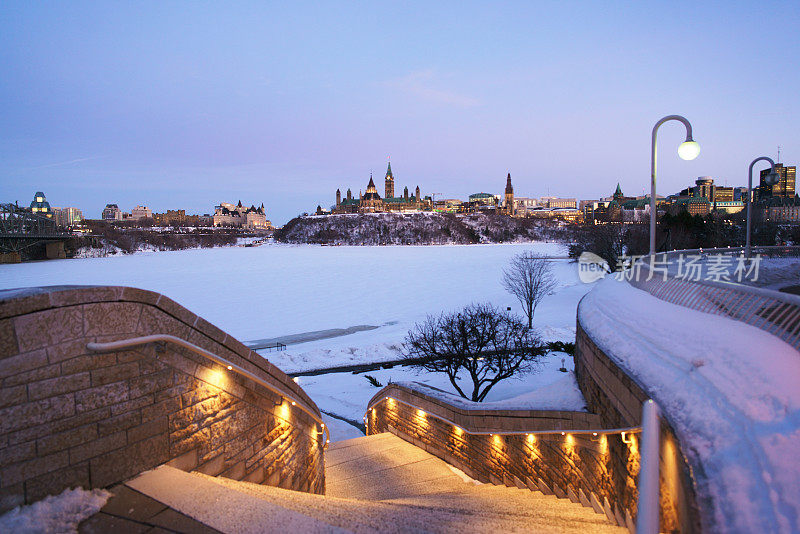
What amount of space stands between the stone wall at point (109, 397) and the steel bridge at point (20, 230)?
298ft

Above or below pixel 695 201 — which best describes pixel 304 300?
below

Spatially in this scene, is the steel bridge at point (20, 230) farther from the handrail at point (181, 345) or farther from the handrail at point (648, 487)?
the handrail at point (648, 487)

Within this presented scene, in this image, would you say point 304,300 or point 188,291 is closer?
point 304,300

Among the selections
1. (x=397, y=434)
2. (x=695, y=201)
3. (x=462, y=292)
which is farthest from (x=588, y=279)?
(x=695, y=201)

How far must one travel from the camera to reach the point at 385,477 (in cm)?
875

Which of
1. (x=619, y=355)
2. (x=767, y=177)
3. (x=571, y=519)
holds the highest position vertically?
(x=767, y=177)

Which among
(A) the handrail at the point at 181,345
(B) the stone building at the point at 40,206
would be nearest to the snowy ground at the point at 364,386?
(A) the handrail at the point at 181,345

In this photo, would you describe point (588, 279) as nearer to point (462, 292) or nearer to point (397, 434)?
point (462, 292)

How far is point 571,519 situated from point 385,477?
506cm

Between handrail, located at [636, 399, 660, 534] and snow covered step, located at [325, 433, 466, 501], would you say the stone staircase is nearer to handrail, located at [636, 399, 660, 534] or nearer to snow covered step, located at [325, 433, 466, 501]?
handrail, located at [636, 399, 660, 534]

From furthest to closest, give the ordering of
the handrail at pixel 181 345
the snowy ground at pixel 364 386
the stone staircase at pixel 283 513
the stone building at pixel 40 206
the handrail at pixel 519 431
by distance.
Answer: the stone building at pixel 40 206
the snowy ground at pixel 364 386
the handrail at pixel 519 431
the handrail at pixel 181 345
the stone staircase at pixel 283 513

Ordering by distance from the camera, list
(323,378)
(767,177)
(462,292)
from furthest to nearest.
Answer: (462,292) < (323,378) < (767,177)

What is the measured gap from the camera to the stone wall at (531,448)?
207 inches

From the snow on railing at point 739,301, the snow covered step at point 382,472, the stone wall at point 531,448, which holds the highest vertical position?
the snow on railing at point 739,301
